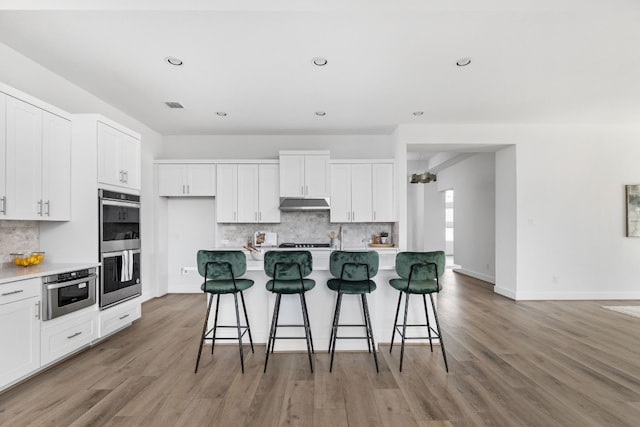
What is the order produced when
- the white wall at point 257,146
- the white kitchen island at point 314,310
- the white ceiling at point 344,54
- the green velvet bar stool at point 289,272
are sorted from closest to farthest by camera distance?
the white ceiling at point 344,54 < the green velvet bar stool at point 289,272 < the white kitchen island at point 314,310 < the white wall at point 257,146

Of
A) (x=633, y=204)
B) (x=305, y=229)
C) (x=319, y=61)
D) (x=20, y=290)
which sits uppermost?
(x=319, y=61)

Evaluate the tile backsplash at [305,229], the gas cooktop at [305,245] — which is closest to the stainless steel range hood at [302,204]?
the tile backsplash at [305,229]

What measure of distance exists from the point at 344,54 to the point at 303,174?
2.70 meters

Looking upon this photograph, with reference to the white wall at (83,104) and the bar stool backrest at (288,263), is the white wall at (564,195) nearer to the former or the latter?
the bar stool backrest at (288,263)

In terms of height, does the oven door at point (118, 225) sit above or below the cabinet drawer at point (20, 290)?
above

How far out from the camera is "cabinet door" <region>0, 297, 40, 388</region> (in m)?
2.37

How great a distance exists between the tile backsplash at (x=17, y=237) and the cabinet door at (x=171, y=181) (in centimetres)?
232

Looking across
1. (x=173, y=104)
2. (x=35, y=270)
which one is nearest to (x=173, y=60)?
(x=173, y=104)

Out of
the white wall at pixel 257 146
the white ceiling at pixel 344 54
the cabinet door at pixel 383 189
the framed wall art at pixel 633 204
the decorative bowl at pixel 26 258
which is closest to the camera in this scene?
the white ceiling at pixel 344 54

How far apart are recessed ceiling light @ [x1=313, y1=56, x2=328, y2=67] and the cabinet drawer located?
3.26m

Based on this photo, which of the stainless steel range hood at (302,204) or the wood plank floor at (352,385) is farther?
the stainless steel range hood at (302,204)

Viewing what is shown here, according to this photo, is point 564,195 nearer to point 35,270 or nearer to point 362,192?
point 362,192

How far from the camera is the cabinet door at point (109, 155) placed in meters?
3.47

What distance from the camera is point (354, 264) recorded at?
285 cm
